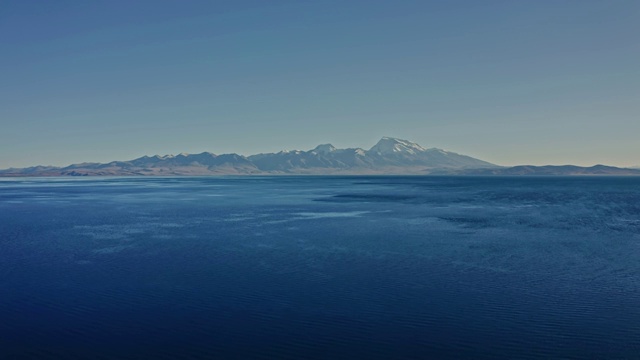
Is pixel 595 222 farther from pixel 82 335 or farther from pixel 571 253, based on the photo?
pixel 82 335

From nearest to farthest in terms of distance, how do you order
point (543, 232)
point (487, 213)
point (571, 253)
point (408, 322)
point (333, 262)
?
point (408, 322) → point (333, 262) → point (571, 253) → point (543, 232) → point (487, 213)

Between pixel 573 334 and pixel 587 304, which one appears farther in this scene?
pixel 587 304

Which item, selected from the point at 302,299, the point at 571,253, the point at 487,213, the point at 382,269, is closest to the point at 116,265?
the point at 302,299

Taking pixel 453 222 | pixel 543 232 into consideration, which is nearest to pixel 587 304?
pixel 543 232

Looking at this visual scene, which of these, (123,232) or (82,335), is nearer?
(82,335)

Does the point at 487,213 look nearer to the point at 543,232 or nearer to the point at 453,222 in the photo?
the point at 453,222

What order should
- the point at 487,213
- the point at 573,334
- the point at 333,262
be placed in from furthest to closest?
the point at 487,213, the point at 333,262, the point at 573,334

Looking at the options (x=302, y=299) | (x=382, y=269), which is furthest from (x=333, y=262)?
(x=302, y=299)

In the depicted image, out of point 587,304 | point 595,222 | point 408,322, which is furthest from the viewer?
point 595,222

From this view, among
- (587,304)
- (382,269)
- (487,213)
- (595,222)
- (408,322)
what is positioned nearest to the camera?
(408,322)
